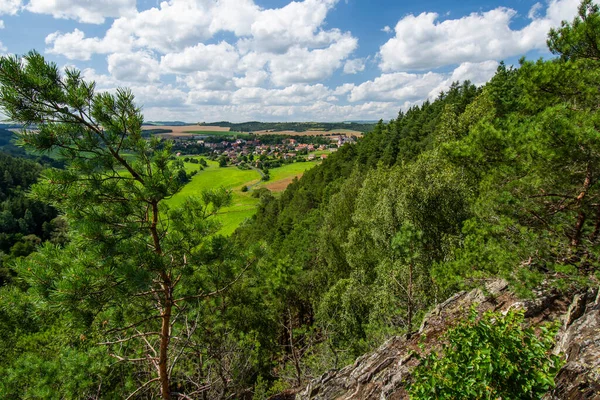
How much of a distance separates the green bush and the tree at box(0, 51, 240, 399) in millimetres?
4010

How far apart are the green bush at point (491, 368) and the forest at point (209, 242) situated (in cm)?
6

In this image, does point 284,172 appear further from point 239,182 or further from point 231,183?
point 231,183

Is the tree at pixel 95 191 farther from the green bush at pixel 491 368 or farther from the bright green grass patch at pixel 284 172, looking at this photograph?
the bright green grass patch at pixel 284 172

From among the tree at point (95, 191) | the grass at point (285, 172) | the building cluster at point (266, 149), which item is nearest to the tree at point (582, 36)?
the tree at point (95, 191)

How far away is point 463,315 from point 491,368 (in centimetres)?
376

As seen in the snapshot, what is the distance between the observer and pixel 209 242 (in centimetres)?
556

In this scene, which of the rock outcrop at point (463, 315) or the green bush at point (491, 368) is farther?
the rock outcrop at point (463, 315)

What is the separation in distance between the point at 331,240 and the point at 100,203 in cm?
1985

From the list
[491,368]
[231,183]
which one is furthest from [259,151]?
[491,368]

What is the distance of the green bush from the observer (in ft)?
10.5

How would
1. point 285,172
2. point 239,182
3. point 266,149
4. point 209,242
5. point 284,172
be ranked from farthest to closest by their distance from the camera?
point 266,149 → point 284,172 → point 285,172 → point 239,182 → point 209,242

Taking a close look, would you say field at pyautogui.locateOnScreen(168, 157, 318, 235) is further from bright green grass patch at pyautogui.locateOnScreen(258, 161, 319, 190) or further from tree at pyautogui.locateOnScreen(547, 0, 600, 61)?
tree at pyautogui.locateOnScreen(547, 0, 600, 61)

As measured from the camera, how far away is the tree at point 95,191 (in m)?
3.71

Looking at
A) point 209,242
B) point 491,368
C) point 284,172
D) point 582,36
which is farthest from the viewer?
point 284,172
